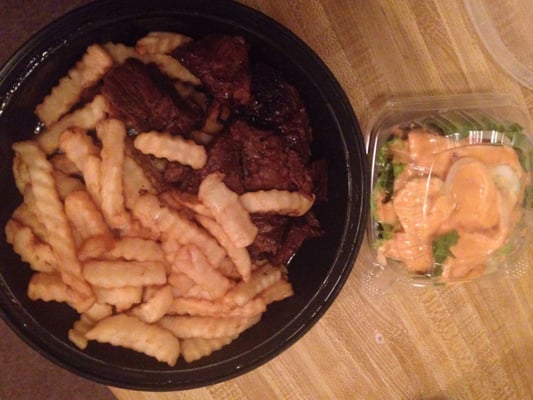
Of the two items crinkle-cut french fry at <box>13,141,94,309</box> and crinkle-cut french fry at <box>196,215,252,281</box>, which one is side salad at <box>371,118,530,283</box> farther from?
crinkle-cut french fry at <box>13,141,94,309</box>

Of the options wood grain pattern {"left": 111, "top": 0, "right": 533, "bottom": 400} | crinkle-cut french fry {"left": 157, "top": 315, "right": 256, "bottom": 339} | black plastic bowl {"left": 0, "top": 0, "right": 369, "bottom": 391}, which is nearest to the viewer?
black plastic bowl {"left": 0, "top": 0, "right": 369, "bottom": 391}

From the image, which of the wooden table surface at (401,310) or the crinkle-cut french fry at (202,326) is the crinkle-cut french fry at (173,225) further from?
the wooden table surface at (401,310)

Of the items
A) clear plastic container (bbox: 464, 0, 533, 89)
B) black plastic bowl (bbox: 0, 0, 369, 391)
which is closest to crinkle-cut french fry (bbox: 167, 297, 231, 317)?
black plastic bowl (bbox: 0, 0, 369, 391)

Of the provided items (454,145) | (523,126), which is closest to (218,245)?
(454,145)

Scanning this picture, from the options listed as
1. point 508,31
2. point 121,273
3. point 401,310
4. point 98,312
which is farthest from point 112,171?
point 508,31

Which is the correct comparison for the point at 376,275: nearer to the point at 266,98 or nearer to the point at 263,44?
the point at 266,98

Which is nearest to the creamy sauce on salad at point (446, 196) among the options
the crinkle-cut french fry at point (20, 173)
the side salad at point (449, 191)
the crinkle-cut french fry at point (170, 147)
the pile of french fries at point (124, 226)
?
the side salad at point (449, 191)

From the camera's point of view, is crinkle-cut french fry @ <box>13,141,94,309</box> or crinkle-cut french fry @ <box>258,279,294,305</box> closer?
crinkle-cut french fry @ <box>13,141,94,309</box>
